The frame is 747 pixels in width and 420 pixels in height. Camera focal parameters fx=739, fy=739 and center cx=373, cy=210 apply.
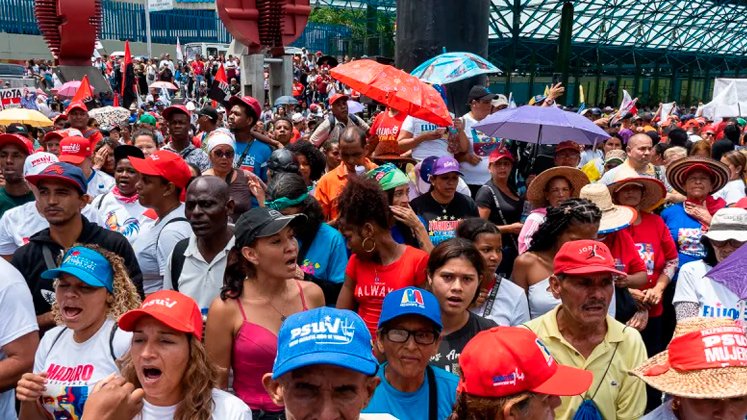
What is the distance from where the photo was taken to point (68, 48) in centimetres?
1762

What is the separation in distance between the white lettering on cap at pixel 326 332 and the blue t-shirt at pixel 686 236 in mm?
4673

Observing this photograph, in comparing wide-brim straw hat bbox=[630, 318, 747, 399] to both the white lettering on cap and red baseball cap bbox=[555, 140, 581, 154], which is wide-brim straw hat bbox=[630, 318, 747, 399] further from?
red baseball cap bbox=[555, 140, 581, 154]

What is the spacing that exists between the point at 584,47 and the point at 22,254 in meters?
51.3

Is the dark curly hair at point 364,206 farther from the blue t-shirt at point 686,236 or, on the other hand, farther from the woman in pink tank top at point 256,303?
the blue t-shirt at point 686,236

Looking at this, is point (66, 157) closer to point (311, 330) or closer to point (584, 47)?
point (311, 330)

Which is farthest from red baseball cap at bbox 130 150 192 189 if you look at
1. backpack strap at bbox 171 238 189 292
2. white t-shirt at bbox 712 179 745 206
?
white t-shirt at bbox 712 179 745 206

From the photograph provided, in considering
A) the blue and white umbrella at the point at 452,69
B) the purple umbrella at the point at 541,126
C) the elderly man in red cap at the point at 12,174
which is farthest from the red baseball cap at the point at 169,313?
the blue and white umbrella at the point at 452,69

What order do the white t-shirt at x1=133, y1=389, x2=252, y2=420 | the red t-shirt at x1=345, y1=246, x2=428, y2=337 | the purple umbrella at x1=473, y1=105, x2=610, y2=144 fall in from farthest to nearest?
the purple umbrella at x1=473, y1=105, x2=610, y2=144
the red t-shirt at x1=345, y1=246, x2=428, y2=337
the white t-shirt at x1=133, y1=389, x2=252, y2=420

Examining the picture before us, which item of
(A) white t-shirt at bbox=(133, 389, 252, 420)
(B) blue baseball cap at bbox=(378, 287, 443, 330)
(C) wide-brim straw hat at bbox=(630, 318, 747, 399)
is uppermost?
(B) blue baseball cap at bbox=(378, 287, 443, 330)

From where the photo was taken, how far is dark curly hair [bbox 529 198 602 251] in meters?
4.48

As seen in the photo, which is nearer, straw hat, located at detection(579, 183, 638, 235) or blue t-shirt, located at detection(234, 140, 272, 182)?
straw hat, located at detection(579, 183, 638, 235)

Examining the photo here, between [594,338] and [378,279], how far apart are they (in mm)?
1338

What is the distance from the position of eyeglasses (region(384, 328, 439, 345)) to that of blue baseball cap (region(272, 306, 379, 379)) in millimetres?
954

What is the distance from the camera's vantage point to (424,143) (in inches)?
291
